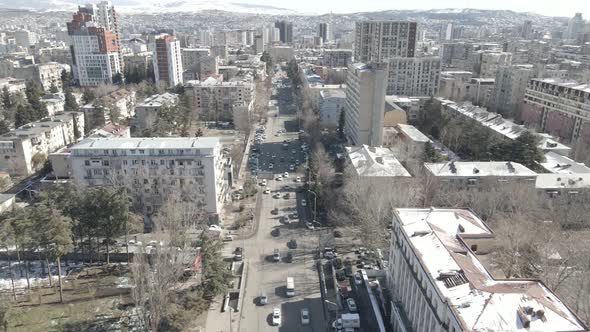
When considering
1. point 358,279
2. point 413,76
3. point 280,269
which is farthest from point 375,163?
point 413,76

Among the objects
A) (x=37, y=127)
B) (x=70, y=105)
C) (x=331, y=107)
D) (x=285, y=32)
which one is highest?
(x=285, y=32)

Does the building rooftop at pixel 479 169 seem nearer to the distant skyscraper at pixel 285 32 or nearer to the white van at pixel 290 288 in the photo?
the white van at pixel 290 288

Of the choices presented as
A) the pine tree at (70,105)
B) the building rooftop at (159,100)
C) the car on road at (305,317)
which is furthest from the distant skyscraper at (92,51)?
the car on road at (305,317)

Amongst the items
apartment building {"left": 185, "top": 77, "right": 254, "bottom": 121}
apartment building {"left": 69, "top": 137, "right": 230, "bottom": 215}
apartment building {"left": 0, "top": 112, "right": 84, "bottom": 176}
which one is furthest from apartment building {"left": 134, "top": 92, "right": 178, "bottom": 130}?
apartment building {"left": 69, "top": 137, "right": 230, "bottom": 215}

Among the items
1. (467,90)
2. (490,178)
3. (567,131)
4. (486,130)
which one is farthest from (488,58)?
(490,178)

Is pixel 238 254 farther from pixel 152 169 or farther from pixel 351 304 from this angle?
pixel 152 169

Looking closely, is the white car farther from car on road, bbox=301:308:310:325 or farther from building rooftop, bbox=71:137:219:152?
building rooftop, bbox=71:137:219:152
